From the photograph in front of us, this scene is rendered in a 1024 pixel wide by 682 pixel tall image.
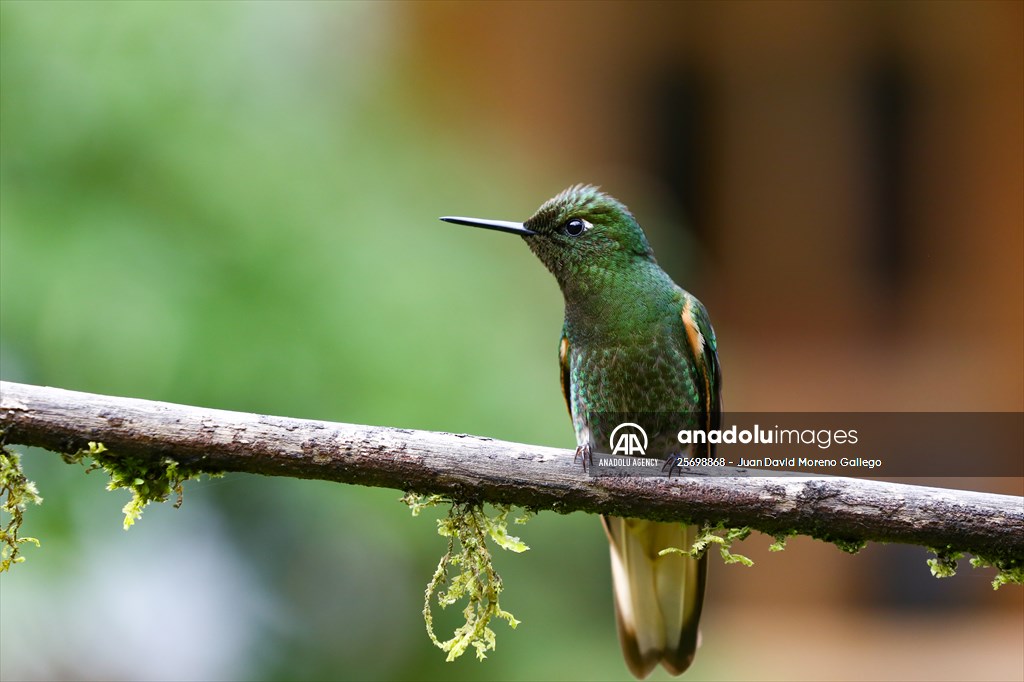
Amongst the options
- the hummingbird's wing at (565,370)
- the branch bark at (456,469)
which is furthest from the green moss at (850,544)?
the hummingbird's wing at (565,370)

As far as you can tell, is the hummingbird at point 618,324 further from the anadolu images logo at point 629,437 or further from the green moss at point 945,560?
the green moss at point 945,560

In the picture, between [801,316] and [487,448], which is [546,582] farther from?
[801,316]

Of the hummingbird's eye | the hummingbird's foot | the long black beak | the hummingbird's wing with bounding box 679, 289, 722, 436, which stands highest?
the hummingbird's eye

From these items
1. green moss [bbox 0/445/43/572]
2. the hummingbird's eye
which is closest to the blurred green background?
the hummingbird's eye

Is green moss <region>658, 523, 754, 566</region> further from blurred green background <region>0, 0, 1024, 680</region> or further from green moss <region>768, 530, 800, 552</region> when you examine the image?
blurred green background <region>0, 0, 1024, 680</region>

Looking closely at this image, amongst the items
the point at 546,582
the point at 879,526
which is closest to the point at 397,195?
the point at 546,582

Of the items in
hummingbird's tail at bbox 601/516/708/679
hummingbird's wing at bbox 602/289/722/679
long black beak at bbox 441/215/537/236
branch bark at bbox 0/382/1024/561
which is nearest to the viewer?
branch bark at bbox 0/382/1024/561

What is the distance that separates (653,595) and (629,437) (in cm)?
63

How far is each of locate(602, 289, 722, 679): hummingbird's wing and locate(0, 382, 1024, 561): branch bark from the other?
3.19 ft

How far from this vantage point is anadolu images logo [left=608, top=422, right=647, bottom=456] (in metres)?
3.16

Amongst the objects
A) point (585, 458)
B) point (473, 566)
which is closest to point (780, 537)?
point (585, 458)

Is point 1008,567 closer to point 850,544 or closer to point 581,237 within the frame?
point 850,544

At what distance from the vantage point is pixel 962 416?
21.1ft

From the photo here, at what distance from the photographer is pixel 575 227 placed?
10.3 ft
